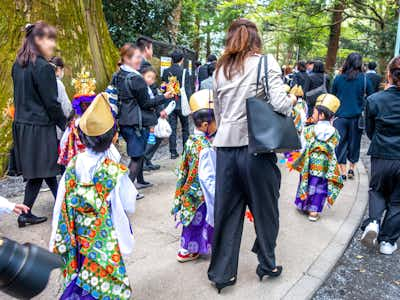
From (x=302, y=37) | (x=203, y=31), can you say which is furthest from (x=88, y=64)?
(x=203, y=31)

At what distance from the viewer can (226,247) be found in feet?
9.43

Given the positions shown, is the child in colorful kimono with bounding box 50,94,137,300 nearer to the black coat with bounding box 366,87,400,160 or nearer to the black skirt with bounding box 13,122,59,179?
the black skirt with bounding box 13,122,59,179

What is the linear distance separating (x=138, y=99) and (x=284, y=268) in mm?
2630

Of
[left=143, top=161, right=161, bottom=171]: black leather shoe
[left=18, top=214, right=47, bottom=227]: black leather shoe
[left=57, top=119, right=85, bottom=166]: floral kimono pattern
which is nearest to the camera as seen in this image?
[left=18, top=214, right=47, bottom=227]: black leather shoe

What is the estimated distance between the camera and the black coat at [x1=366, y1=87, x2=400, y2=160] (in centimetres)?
358

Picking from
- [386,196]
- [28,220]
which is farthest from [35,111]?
[386,196]

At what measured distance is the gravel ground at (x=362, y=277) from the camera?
3.12 meters

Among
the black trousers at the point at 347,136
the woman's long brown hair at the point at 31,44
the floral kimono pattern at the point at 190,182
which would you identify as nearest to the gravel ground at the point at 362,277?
the floral kimono pattern at the point at 190,182

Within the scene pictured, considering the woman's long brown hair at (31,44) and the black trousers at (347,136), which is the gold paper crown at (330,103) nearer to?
the black trousers at (347,136)

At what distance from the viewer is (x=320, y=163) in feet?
14.4

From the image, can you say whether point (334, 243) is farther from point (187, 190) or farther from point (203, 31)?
point (203, 31)

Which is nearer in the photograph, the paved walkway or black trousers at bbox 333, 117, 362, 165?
the paved walkway

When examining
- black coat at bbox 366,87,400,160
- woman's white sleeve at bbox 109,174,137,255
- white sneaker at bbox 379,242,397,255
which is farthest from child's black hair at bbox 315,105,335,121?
woman's white sleeve at bbox 109,174,137,255

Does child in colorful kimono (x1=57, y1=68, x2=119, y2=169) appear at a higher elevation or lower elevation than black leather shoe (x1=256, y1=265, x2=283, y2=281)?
higher
